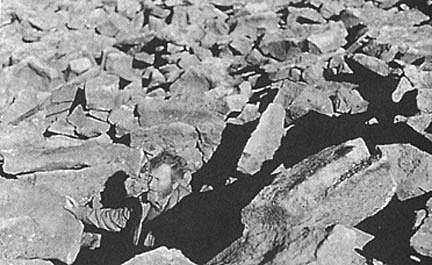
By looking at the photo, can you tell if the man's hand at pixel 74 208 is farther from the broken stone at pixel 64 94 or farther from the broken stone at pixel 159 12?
the broken stone at pixel 159 12

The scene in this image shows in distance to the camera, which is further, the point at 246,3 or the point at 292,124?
the point at 246,3

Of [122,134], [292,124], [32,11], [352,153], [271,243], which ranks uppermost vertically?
[352,153]

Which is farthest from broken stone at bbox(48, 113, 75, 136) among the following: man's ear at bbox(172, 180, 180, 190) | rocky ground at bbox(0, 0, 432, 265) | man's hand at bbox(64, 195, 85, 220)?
man's ear at bbox(172, 180, 180, 190)

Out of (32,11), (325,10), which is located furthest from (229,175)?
(32,11)

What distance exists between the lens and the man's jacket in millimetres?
2141

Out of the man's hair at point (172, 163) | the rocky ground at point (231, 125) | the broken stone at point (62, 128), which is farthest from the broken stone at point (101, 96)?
the man's hair at point (172, 163)

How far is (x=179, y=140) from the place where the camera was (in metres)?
2.59

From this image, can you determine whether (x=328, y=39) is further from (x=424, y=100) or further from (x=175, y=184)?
(x=175, y=184)

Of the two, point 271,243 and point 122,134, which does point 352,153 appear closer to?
point 271,243

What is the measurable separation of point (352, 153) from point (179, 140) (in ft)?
2.64

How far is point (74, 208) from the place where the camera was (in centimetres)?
230

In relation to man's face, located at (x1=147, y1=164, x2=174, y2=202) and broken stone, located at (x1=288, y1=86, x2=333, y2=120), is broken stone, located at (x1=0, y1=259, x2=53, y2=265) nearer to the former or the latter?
man's face, located at (x1=147, y1=164, x2=174, y2=202)

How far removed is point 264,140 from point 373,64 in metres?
0.63

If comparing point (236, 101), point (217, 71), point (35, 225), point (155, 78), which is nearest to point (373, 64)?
point (236, 101)
